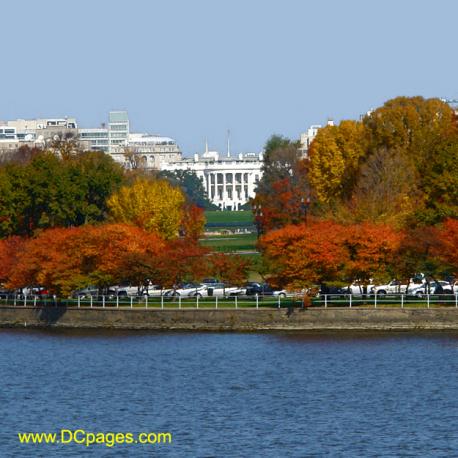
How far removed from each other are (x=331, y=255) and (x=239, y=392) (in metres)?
25.5

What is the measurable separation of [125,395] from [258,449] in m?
13.7

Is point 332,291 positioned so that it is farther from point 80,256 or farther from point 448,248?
point 80,256

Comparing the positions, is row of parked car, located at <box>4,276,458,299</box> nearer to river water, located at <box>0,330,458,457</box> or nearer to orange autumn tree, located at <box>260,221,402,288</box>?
orange autumn tree, located at <box>260,221,402,288</box>

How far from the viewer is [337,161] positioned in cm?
13062

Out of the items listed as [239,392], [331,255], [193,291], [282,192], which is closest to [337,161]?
[282,192]

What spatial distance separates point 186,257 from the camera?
104m

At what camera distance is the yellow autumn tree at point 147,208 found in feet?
403

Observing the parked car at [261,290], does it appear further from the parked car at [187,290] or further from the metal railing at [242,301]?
the parked car at [187,290]

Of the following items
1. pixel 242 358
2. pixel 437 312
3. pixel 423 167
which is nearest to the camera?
pixel 242 358

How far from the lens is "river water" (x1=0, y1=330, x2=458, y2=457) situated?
2397 inches

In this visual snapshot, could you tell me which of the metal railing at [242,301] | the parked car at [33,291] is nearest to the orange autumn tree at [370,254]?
the metal railing at [242,301]

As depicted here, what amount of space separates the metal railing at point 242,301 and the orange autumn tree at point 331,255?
1.17 meters

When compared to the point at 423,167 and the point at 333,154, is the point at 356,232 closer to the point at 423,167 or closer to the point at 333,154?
the point at 423,167

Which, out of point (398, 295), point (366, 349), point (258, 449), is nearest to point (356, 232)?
point (398, 295)
